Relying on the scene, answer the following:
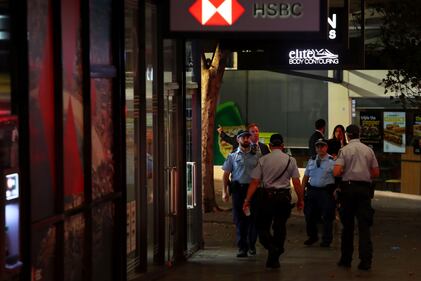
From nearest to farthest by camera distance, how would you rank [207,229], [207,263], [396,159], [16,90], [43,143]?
1. [16,90]
2. [43,143]
3. [207,263]
4. [207,229]
5. [396,159]

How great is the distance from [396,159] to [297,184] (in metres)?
11.2

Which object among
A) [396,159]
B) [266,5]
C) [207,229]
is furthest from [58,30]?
[396,159]

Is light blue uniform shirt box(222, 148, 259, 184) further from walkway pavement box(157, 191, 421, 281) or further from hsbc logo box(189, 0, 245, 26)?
hsbc logo box(189, 0, 245, 26)

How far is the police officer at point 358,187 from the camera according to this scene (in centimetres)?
1023

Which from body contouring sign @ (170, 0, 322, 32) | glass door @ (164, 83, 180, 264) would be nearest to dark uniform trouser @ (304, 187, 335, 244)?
glass door @ (164, 83, 180, 264)

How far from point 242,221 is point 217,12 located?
3662 millimetres

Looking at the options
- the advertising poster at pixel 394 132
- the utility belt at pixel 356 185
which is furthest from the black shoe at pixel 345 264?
the advertising poster at pixel 394 132

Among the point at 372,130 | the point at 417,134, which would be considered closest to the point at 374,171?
the point at 417,134

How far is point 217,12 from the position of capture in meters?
8.80

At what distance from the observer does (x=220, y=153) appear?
24.1 metres

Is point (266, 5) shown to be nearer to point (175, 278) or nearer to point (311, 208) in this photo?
point (175, 278)

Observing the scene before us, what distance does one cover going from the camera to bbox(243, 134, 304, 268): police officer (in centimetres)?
1042

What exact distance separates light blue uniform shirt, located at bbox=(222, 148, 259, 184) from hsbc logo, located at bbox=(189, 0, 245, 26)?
297 centimetres

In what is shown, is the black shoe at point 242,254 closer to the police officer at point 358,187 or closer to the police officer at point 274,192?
the police officer at point 274,192
